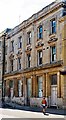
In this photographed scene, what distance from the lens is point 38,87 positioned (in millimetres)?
43062

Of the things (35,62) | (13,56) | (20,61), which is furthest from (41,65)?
(13,56)

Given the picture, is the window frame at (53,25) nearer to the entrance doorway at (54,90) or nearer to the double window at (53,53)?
the double window at (53,53)

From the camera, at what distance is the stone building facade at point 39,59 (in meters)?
36.9

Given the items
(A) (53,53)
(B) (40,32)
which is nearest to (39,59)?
(B) (40,32)

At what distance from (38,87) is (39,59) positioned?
3.82 meters

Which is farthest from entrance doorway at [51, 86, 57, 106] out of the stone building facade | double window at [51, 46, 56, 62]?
double window at [51, 46, 56, 62]

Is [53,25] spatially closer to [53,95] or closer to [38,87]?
[53,95]

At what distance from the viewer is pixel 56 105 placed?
3734 cm

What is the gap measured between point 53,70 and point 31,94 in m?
7.63

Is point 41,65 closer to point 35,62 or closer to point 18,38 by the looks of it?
point 35,62

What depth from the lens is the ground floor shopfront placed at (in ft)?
119

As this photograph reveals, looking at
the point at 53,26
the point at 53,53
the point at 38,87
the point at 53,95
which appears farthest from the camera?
the point at 38,87

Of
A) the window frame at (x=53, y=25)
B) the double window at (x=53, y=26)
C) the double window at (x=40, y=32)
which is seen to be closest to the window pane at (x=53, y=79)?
the window frame at (x=53, y=25)

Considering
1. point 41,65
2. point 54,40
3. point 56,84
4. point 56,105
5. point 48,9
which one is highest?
point 48,9
